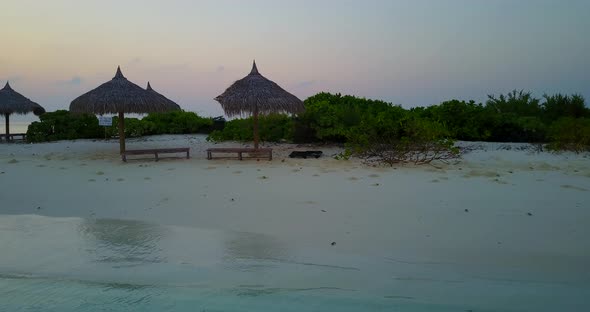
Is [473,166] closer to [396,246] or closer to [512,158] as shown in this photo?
[512,158]

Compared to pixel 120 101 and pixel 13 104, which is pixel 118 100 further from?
pixel 13 104

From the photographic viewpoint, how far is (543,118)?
16.6m

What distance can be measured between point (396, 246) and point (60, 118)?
A: 56.2 ft

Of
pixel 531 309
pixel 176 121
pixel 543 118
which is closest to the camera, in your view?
pixel 531 309

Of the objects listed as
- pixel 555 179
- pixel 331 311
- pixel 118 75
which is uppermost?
pixel 118 75

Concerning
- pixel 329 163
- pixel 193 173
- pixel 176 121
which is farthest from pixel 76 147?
pixel 329 163

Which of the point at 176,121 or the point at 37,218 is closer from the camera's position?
the point at 37,218

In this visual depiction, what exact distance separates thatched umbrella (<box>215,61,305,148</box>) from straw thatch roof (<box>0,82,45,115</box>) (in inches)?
454

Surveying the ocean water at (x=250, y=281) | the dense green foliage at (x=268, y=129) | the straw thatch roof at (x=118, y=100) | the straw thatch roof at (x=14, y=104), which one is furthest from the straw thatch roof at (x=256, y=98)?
the straw thatch roof at (x=14, y=104)

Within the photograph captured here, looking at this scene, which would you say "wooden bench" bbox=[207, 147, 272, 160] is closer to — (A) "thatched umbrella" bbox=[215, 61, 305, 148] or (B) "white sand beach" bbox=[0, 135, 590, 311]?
(A) "thatched umbrella" bbox=[215, 61, 305, 148]

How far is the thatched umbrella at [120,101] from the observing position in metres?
11.7

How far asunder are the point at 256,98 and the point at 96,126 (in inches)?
401

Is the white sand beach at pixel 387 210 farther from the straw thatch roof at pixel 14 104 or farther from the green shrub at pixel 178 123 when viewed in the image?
the straw thatch roof at pixel 14 104

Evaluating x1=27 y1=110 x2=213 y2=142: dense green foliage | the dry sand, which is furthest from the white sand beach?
x1=27 y1=110 x2=213 y2=142: dense green foliage
